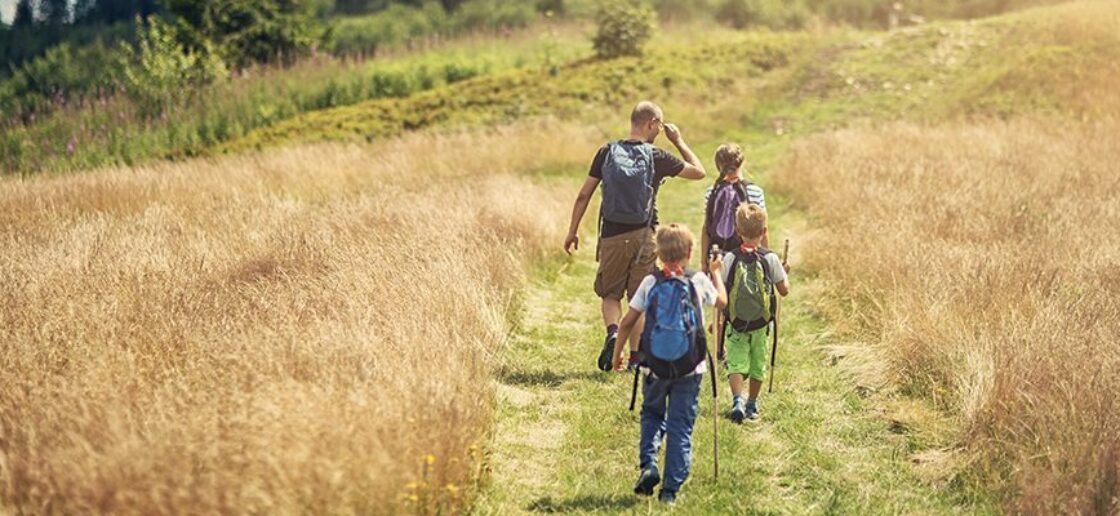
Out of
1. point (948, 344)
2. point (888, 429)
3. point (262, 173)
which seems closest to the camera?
point (888, 429)

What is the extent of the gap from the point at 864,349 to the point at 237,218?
6.75 meters

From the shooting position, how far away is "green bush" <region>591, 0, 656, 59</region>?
27781mm

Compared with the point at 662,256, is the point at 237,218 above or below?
below

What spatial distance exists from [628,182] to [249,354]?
3083 millimetres

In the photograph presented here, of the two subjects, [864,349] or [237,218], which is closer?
[864,349]

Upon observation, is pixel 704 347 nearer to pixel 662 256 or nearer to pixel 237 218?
pixel 662 256

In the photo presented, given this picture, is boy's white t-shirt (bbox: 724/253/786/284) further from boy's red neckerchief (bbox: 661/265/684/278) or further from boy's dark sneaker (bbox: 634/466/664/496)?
boy's dark sneaker (bbox: 634/466/664/496)

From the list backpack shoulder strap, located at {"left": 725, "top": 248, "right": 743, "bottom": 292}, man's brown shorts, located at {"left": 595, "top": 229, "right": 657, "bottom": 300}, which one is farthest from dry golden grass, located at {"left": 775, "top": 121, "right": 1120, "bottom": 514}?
man's brown shorts, located at {"left": 595, "top": 229, "right": 657, "bottom": 300}

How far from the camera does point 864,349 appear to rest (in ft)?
26.0

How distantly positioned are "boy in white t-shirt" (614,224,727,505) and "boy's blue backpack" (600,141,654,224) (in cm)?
193

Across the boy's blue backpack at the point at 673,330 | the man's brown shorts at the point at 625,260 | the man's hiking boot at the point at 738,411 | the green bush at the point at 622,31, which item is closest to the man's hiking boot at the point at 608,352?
the man's brown shorts at the point at 625,260

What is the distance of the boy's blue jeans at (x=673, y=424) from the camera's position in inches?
209

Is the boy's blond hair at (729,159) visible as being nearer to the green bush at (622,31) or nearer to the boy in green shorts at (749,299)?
the boy in green shorts at (749,299)

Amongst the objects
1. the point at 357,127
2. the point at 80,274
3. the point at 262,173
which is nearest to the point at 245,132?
the point at 357,127
